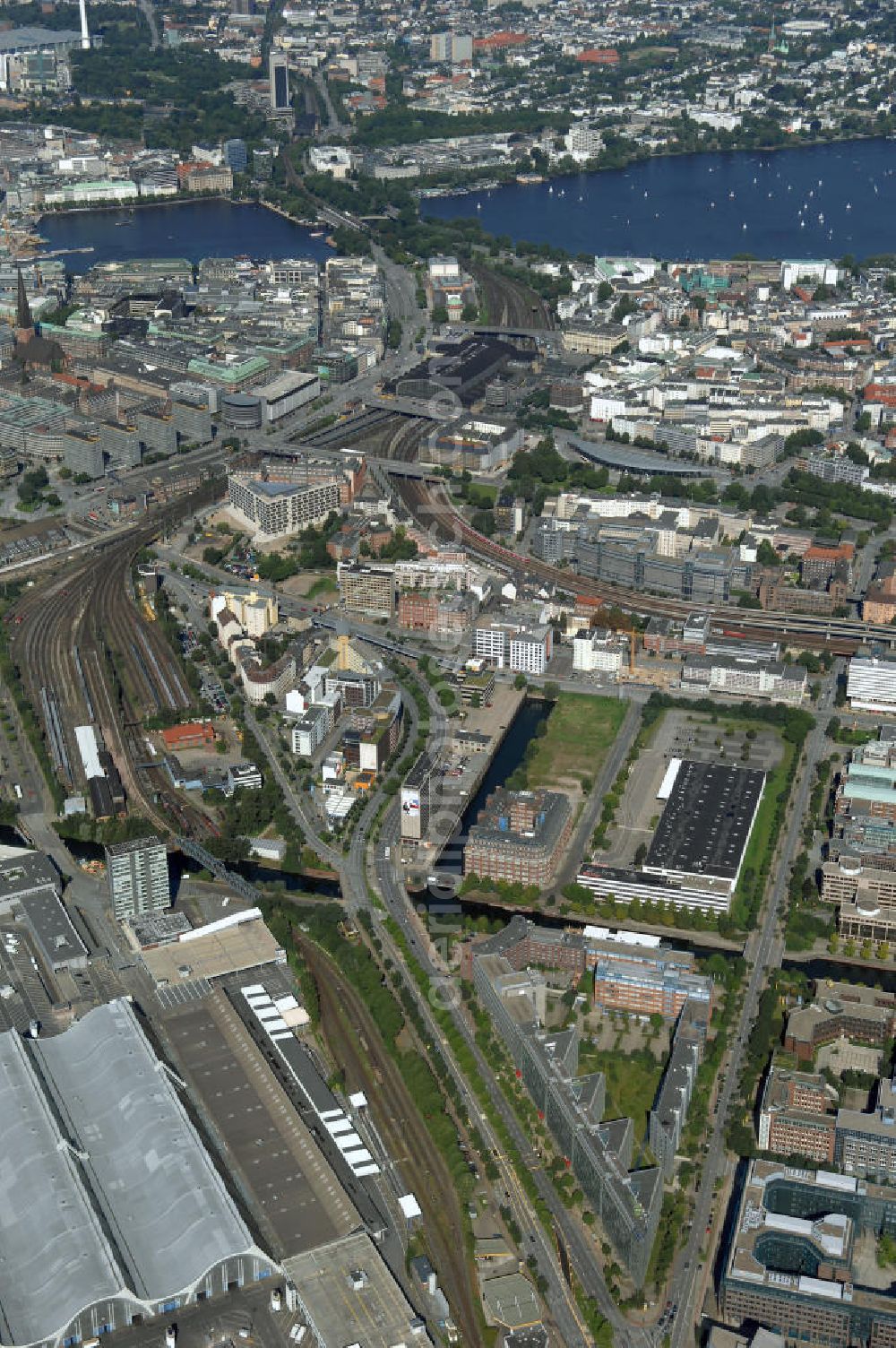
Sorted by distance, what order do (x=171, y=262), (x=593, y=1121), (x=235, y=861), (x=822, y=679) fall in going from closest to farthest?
1. (x=593, y=1121)
2. (x=235, y=861)
3. (x=822, y=679)
4. (x=171, y=262)

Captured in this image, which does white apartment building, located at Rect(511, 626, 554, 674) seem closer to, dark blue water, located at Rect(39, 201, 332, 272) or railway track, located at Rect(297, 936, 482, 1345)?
railway track, located at Rect(297, 936, 482, 1345)

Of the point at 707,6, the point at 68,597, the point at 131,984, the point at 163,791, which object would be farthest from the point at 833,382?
the point at 707,6

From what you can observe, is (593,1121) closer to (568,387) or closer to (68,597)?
(68,597)

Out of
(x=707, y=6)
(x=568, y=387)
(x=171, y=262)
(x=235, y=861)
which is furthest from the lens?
(x=707, y=6)

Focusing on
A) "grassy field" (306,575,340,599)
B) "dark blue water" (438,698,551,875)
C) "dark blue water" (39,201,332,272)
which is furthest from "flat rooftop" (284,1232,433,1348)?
"dark blue water" (39,201,332,272)

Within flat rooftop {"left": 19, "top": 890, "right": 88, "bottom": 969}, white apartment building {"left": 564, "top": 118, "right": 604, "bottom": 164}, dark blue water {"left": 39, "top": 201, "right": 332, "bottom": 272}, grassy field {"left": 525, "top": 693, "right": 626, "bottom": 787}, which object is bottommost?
grassy field {"left": 525, "top": 693, "right": 626, "bottom": 787}
